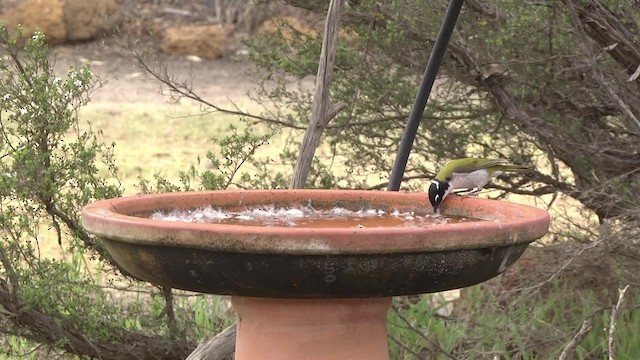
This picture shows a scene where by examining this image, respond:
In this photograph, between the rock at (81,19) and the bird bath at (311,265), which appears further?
the rock at (81,19)

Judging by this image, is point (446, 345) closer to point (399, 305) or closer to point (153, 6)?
point (399, 305)

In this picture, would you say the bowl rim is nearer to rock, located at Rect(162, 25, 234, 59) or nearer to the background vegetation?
the background vegetation

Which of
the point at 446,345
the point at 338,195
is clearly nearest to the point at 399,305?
the point at 446,345

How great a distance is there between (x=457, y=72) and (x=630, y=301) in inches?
51.7

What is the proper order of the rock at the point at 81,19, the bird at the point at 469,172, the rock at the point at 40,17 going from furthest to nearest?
1. the rock at the point at 81,19
2. the rock at the point at 40,17
3. the bird at the point at 469,172

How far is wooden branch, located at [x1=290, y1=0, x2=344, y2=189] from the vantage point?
3.87 m

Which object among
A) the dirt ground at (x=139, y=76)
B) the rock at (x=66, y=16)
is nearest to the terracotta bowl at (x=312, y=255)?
the dirt ground at (x=139, y=76)

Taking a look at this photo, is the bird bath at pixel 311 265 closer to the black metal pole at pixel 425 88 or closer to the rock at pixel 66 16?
the black metal pole at pixel 425 88

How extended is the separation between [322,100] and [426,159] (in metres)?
1.55

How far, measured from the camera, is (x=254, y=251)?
2.42 metres

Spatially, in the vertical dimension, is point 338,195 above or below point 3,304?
above

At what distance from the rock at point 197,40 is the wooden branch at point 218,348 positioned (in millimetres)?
11141

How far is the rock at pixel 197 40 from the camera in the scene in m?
14.6

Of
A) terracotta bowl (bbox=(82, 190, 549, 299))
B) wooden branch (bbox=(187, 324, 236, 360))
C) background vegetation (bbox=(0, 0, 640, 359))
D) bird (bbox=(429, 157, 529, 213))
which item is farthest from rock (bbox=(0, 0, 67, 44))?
terracotta bowl (bbox=(82, 190, 549, 299))
